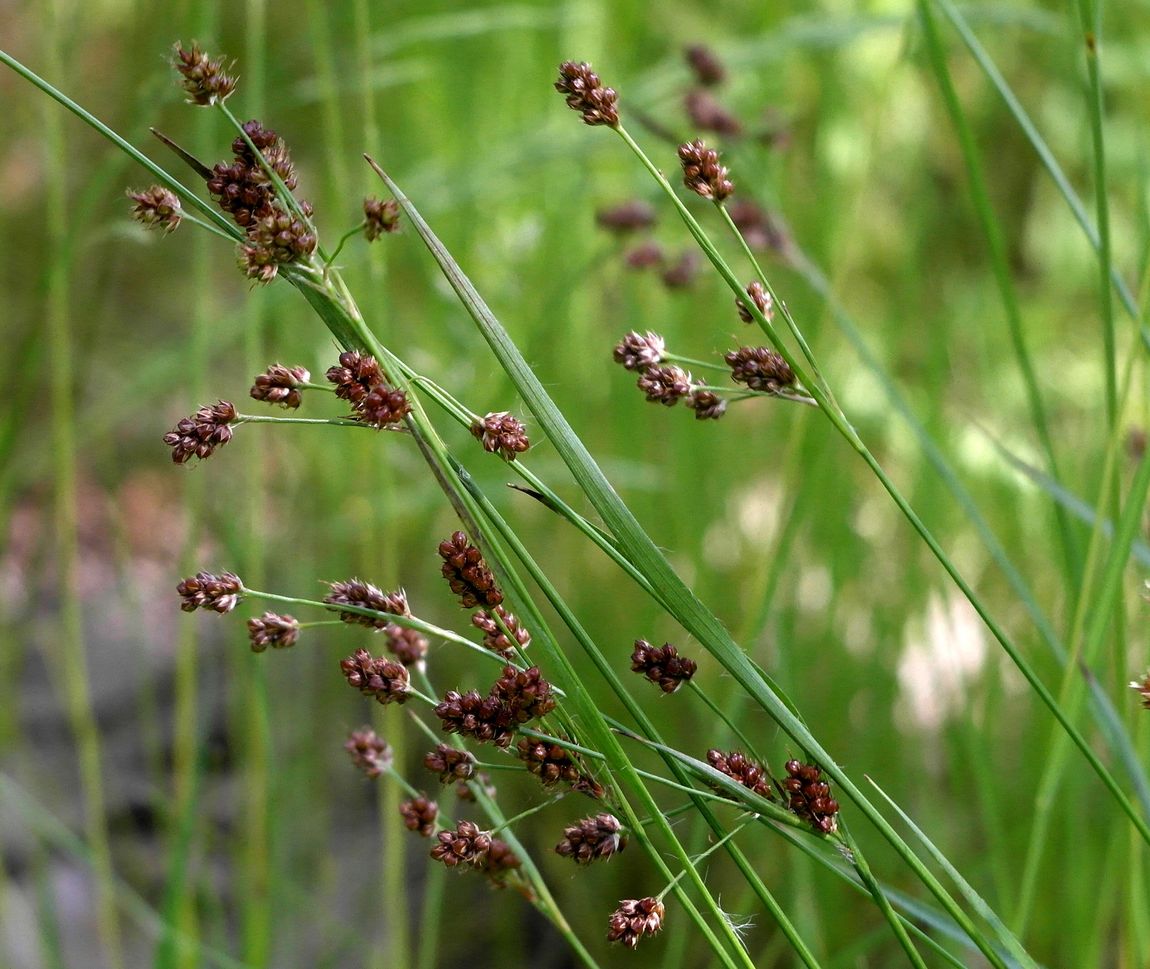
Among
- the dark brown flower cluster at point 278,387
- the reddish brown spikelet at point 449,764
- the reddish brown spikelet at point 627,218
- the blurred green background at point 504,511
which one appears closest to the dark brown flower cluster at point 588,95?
the dark brown flower cluster at point 278,387

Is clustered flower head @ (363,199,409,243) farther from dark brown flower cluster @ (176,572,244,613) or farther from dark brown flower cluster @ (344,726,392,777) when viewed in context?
dark brown flower cluster @ (344,726,392,777)

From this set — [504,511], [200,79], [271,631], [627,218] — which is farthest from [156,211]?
[504,511]

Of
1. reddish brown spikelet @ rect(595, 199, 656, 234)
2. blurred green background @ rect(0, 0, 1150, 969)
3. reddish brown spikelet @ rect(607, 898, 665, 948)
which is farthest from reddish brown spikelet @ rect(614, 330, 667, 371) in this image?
reddish brown spikelet @ rect(595, 199, 656, 234)

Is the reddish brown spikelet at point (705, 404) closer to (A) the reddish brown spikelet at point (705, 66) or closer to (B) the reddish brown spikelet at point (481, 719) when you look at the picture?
(B) the reddish brown spikelet at point (481, 719)

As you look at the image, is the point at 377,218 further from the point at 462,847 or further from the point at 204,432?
the point at 462,847

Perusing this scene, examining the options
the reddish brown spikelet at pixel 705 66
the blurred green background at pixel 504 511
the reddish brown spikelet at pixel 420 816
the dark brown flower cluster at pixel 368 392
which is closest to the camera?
the dark brown flower cluster at pixel 368 392

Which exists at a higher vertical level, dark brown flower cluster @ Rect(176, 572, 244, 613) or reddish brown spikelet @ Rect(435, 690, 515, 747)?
dark brown flower cluster @ Rect(176, 572, 244, 613)
